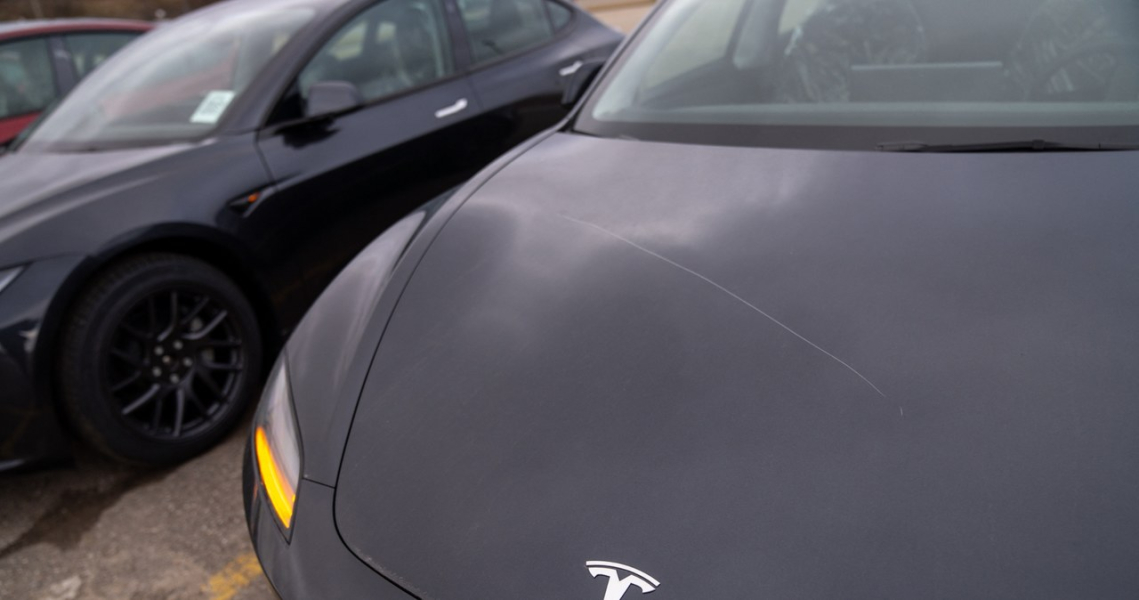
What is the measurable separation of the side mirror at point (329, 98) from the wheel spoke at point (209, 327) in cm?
74

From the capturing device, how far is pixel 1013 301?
121 centimetres

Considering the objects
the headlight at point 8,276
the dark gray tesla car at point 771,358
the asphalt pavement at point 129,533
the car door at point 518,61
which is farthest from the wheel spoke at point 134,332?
the car door at point 518,61

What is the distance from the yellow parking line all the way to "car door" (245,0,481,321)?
38.4 inches

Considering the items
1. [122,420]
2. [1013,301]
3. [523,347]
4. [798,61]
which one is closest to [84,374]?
[122,420]

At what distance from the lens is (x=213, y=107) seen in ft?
9.50

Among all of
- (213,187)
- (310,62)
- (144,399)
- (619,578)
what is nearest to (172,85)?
(310,62)

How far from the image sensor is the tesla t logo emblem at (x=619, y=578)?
3.13 ft

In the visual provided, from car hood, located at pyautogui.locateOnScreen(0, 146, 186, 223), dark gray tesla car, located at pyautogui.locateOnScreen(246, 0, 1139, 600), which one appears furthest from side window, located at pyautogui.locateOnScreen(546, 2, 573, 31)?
dark gray tesla car, located at pyautogui.locateOnScreen(246, 0, 1139, 600)

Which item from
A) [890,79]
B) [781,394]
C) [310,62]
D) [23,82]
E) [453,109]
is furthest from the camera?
[23,82]

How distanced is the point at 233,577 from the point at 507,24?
2595 mm

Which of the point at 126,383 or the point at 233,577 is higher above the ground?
the point at 126,383

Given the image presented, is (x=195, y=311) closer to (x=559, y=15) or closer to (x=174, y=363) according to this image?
(x=174, y=363)

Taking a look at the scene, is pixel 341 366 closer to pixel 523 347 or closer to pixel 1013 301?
pixel 523 347

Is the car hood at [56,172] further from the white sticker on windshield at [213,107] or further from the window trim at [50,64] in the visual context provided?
the window trim at [50,64]
